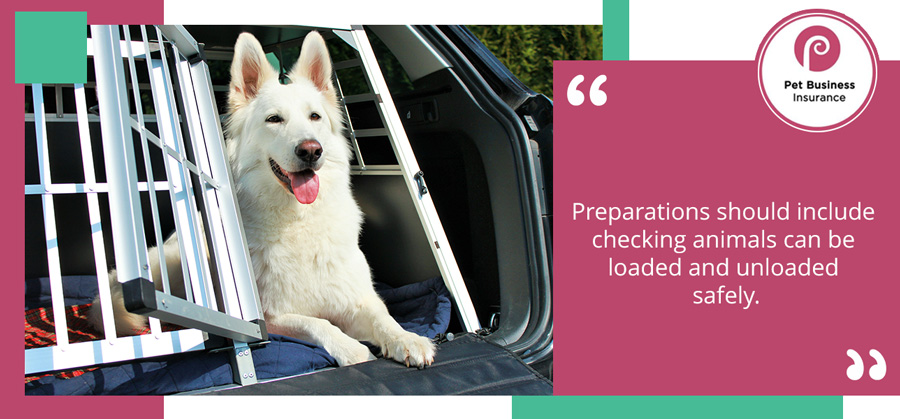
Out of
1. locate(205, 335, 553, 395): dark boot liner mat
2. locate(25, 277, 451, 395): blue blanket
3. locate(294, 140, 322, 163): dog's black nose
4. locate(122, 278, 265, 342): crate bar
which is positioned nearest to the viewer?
locate(122, 278, 265, 342): crate bar

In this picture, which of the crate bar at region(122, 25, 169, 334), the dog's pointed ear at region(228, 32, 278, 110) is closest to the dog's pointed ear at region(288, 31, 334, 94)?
the dog's pointed ear at region(228, 32, 278, 110)

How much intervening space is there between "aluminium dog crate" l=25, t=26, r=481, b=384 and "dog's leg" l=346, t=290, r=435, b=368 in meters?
0.39

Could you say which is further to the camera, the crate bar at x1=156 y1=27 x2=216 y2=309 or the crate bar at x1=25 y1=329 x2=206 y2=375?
the crate bar at x1=156 y1=27 x2=216 y2=309

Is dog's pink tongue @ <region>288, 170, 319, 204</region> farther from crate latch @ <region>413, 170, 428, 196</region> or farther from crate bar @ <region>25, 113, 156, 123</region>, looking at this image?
crate bar @ <region>25, 113, 156, 123</region>

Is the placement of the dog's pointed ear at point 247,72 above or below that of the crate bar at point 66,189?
above

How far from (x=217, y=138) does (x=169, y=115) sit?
0.24 metres

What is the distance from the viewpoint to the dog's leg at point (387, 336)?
7.12ft

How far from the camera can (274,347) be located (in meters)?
2.13

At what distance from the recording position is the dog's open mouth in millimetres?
2469

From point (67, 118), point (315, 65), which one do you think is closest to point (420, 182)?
point (315, 65)

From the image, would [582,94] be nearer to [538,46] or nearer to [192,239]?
[192,239]

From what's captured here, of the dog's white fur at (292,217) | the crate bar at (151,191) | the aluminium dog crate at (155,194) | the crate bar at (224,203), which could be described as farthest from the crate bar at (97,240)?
the dog's white fur at (292,217)

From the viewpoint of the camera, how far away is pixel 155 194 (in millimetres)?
1817

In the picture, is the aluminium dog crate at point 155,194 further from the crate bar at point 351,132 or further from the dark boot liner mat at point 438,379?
the dark boot liner mat at point 438,379
